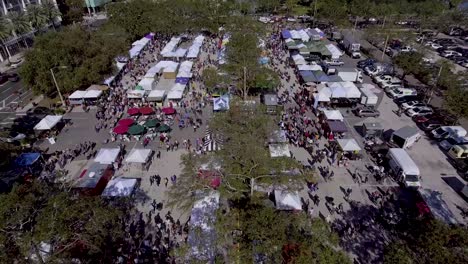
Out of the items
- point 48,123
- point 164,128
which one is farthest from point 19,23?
point 164,128

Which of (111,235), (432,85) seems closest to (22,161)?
(111,235)

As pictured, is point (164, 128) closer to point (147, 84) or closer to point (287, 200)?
point (147, 84)

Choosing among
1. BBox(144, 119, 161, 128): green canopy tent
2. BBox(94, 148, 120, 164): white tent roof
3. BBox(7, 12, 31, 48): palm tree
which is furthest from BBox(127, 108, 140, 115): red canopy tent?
BBox(7, 12, 31, 48): palm tree

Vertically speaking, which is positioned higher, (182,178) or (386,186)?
(182,178)

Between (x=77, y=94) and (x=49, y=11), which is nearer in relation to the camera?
(x=77, y=94)

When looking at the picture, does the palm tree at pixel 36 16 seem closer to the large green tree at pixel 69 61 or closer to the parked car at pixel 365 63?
the large green tree at pixel 69 61

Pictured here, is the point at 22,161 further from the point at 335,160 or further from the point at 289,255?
the point at 335,160

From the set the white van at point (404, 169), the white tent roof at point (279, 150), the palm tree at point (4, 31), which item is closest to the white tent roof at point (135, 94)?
the white tent roof at point (279, 150)
